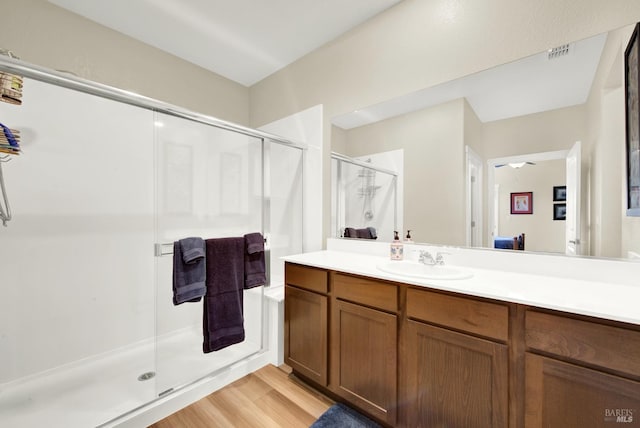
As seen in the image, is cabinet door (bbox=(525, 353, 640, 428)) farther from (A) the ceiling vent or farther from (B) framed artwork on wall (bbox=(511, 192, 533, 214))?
(A) the ceiling vent

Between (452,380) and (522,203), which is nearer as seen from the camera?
(452,380)

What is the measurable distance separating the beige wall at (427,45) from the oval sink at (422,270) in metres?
0.81

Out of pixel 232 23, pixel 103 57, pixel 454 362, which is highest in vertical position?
pixel 232 23

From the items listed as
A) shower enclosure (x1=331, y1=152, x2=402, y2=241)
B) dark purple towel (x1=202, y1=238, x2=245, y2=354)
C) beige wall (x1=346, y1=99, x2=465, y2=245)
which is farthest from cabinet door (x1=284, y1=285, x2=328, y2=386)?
beige wall (x1=346, y1=99, x2=465, y2=245)

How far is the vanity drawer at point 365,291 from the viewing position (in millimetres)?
1331

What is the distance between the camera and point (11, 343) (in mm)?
1718

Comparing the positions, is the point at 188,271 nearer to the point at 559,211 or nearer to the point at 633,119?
the point at 559,211

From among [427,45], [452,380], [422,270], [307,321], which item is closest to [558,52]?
[427,45]

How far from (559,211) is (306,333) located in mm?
1577

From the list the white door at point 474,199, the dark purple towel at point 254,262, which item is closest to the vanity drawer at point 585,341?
the white door at point 474,199

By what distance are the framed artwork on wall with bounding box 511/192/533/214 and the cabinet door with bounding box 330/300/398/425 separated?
2.99 feet

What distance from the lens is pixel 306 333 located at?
1742 millimetres

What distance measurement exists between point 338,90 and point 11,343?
288cm

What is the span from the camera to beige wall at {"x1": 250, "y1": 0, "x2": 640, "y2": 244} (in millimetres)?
1267
